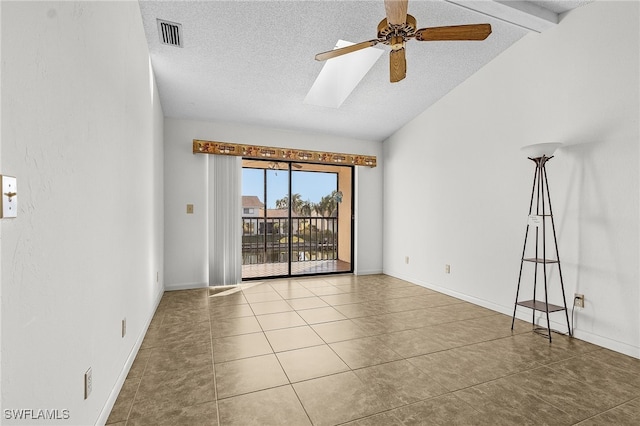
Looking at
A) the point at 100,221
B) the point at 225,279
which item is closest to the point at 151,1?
the point at 100,221

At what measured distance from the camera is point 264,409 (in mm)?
1787

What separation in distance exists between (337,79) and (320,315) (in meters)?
3.30

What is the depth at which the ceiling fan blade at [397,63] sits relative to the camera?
254 centimetres

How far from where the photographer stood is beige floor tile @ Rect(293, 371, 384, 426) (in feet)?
5.69

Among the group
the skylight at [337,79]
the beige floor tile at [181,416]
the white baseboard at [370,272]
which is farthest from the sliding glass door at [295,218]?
the beige floor tile at [181,416]

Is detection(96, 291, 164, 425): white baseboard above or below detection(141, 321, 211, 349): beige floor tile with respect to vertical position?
above

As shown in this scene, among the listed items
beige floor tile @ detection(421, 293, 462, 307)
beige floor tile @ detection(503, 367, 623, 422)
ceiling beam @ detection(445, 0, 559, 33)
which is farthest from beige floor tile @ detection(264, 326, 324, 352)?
ceiling beam @ detection(445, 0, 559, 33)

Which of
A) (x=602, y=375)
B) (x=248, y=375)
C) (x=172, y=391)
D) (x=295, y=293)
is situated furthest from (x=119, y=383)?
(x=602, y=375)

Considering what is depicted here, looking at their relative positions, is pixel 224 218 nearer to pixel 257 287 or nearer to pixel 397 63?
pixel 257 287

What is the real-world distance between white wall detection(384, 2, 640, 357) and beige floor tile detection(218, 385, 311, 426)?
108 inches

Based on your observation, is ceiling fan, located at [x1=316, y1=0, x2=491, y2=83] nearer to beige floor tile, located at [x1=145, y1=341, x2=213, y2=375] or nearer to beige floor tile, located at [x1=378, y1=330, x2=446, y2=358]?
beige floor tile, located at [x1=378, y1=330, x2=446, y2=358]

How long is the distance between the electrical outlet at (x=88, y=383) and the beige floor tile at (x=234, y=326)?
142 cm

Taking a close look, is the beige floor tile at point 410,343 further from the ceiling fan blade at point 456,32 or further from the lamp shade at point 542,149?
the ceiling fan blade at point 456,32

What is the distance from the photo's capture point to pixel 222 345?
2662 mm
